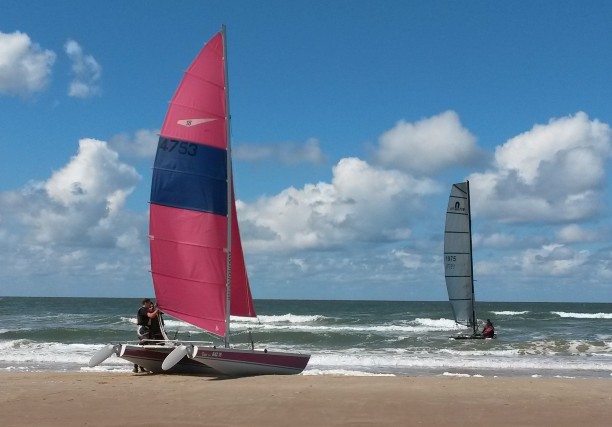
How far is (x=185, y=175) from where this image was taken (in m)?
13.7

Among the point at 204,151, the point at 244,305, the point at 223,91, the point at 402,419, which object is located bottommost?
the point at 402,419

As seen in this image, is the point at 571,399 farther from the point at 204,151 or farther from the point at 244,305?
the point at 204,151

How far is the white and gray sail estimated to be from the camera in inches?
1142

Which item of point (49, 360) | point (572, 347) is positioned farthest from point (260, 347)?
point (572, 347)

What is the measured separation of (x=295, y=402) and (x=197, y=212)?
4.56 metres

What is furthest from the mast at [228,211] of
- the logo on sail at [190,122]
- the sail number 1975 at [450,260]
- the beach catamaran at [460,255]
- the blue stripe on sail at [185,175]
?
the sail number 1975 at [450,260]

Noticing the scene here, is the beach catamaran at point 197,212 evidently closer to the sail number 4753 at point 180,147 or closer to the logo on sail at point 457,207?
the sail number 4753 at point 180,147

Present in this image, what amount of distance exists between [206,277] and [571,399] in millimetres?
6894

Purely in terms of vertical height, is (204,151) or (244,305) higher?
(204,151)

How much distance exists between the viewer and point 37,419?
9.30 m

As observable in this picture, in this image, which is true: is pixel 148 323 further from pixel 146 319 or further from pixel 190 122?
pixel 190 122

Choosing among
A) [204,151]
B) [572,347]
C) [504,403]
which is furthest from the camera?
[572,347]

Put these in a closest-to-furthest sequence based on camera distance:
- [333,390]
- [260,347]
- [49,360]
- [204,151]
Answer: [333,390]
[204,151]
[49,360]
[260,347]

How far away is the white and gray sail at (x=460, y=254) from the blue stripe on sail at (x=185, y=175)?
1699cm
